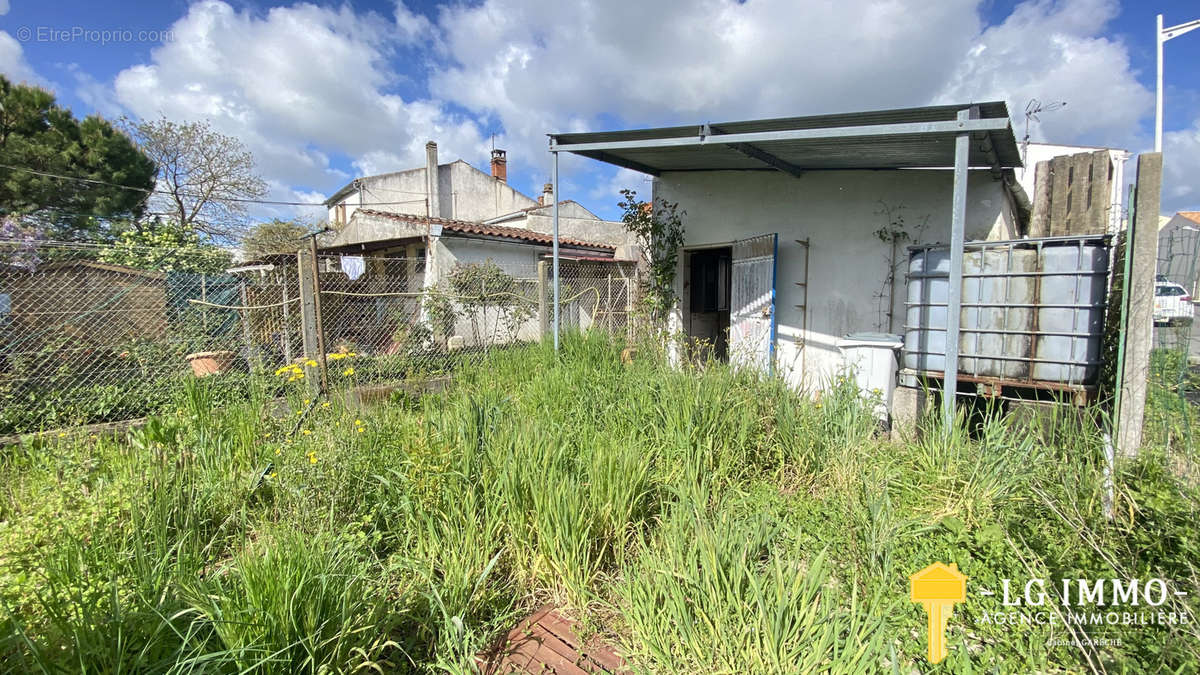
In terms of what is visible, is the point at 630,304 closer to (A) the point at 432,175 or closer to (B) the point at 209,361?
(B) the point at 209,361

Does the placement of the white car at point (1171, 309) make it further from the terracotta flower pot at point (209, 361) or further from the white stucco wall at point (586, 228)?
the white stucco wall at point (586, 228)

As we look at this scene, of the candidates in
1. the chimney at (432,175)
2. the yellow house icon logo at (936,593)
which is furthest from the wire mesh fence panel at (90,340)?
the chimney at (432,175)

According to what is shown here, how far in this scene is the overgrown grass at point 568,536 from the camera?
164cm

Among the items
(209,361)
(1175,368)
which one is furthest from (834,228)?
(209,361)

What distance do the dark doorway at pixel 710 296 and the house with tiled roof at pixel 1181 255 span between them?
4594 millimetres

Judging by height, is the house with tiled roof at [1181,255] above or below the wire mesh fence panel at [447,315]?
above

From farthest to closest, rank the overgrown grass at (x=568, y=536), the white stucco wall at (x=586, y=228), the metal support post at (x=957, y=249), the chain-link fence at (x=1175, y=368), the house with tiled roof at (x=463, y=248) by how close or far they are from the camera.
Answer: the white stucco wall at (x=586, y=228) < the house with tiled roof at (x=463, y=248) < the metal support post at (x=957, y=249) < the chain-link fence at (x=1175, y=368) < the overgrown grass at (x=568, y=536)

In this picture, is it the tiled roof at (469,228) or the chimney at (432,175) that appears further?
the chimney at (432,175)

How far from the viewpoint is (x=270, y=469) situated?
3.00 metres

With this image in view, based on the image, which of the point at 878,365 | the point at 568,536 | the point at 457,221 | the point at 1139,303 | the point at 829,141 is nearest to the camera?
the point at 568,536

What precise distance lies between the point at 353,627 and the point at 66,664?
2.45 ft

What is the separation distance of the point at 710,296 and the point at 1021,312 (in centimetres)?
483

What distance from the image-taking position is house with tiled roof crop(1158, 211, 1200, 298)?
165 inches

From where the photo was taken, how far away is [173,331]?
577cm
